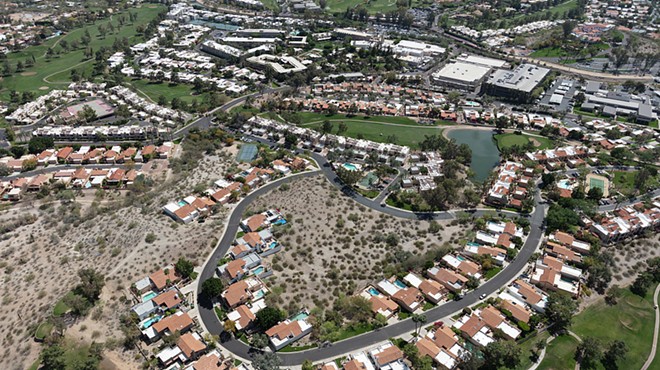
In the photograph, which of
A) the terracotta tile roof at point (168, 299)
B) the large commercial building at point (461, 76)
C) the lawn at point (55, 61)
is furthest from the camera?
the lawn at point (55, 61)

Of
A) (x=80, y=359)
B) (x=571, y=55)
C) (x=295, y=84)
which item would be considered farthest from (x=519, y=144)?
(x=80, y=359)

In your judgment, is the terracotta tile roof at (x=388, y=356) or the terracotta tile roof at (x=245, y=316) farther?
the terracotta tile roof at (x=245, y=316)

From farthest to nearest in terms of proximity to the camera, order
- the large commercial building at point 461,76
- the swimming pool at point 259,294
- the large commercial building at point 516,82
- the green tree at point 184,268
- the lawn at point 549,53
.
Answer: the lawn at point 549,53 < the large commercial building at point 461,76 < the large commercial building at point 516,82 < the green tree at point 184,268 < the swimming pool at point 259,294

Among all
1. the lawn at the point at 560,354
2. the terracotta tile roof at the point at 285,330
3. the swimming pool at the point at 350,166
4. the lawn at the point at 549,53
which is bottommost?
the terracotta tile roof at the point at 285,330

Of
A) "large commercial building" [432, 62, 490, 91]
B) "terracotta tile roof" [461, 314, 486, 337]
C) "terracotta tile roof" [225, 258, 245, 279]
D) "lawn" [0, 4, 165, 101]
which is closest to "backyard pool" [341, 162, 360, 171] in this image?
"terracotta tile roof" [225, 258, 245, 279]

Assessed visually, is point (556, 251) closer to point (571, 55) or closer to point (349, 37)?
point (571, 55)

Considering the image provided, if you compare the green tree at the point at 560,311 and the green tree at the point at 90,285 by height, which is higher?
the green tree at the point at 560,311

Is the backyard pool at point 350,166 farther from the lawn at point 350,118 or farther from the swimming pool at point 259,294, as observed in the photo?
the swimming pool at point 259,294

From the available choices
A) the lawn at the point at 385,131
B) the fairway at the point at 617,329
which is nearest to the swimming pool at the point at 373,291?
the fairway at the point at 617,329
